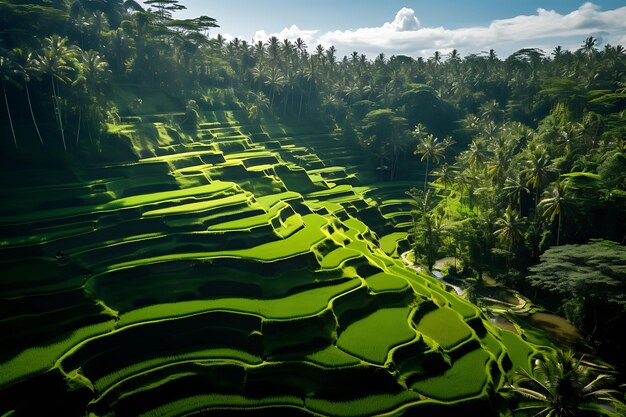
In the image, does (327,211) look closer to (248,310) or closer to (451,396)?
(248,310)

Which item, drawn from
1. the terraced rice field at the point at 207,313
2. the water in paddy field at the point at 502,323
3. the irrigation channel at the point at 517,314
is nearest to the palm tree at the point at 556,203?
the irrigation channel at the point at 517,314

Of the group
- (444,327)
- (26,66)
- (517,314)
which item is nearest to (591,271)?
(517,314)

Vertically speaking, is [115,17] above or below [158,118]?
above

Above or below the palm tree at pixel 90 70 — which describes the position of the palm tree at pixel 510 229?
below

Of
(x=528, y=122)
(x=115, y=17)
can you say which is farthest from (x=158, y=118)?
(x=528, y=122)

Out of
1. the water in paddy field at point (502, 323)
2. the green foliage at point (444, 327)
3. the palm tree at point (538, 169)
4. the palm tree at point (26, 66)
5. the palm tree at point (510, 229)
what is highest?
the palm tree at point (26, 66)

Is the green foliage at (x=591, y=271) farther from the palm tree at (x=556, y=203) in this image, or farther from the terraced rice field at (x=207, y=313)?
the terraced rice field at (x=207, y=313)
